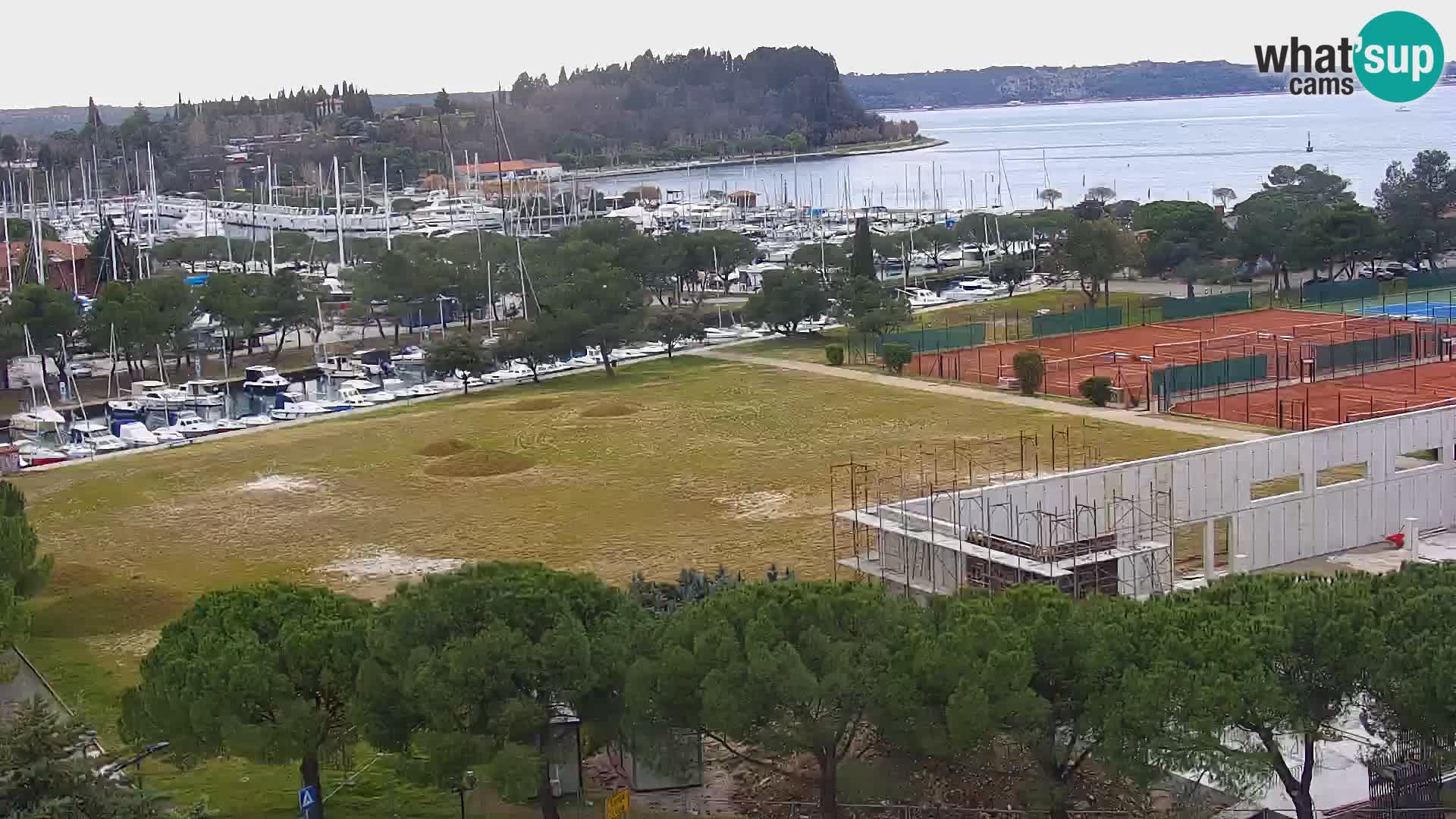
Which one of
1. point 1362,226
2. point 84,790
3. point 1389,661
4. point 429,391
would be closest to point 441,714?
point 84,790

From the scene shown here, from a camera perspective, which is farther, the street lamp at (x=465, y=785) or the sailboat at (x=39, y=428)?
the sailboat at (x=39, y=428)

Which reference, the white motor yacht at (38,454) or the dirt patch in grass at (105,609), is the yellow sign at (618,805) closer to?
the dirt patch in grass at (105,609)

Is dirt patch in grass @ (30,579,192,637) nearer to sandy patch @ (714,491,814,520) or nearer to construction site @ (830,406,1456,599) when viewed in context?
sandy patch @ (714,491,814,520)

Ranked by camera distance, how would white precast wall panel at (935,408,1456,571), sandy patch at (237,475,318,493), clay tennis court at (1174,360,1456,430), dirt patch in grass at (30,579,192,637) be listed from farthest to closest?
clay tennis court at (1174,360,1456,430), sandy patch at (237,475,318,493), dirt patch in grass at (30,579,192,637), white precast wall panel at (935,408,1456,571)

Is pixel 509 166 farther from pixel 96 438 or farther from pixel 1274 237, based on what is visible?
pixel 96 438

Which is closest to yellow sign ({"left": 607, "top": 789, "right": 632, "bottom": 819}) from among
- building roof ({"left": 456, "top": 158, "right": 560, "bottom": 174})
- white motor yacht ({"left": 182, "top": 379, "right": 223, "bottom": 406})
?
white motor yacht ({"left": 182, "top": 379, "right": 223, "bottom": 406})

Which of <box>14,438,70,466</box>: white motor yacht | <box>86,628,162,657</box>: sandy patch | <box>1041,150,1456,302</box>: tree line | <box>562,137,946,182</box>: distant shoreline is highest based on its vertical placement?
<box>562,137,946,182</box>: distant shoreline

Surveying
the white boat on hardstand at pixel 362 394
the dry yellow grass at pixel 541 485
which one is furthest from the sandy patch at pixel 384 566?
the white boat on hardstand at pixel 362 394

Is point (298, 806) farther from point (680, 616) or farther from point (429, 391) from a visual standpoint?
point (429, 391)
